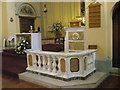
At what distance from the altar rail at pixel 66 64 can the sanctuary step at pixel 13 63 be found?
0.69 meters

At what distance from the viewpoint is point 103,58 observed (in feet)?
13.0

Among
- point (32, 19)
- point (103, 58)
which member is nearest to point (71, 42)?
point (103, 58)

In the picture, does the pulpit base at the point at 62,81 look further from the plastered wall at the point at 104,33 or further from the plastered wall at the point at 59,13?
the plastered wall at the point at 59,13

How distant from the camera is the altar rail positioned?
10.5ft

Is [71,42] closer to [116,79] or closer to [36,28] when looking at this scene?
[116,79]

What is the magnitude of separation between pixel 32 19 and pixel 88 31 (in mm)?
5346

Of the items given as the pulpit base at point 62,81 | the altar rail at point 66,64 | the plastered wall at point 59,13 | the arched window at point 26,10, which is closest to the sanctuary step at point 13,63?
the pulpit base at point 62,81

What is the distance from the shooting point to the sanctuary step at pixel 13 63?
4.29 m

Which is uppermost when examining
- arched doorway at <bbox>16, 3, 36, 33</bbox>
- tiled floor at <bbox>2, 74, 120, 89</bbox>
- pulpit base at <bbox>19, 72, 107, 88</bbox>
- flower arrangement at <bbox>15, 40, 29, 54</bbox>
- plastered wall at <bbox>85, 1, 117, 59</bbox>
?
arched doorway at <bbox>16, 3, 36, 33</bbox>

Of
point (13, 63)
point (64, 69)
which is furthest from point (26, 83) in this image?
point (13, 63)

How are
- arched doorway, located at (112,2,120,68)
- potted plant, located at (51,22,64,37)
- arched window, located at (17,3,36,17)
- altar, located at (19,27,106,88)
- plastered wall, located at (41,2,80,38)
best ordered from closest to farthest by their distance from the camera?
altar, located at (19,27,106,88) < arched doorway, located at (112,2,120,68) < arched window, located at (17,3,36,17) < plastered wall, located at (41,2,80,38) < potted plant, located at (51,22,64,37)

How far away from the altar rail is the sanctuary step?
27.0 inches

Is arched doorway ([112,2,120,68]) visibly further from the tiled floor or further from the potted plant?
the potted plant

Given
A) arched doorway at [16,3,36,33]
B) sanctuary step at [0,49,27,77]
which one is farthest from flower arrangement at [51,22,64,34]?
sanctuary step at [0,49,27,77]
